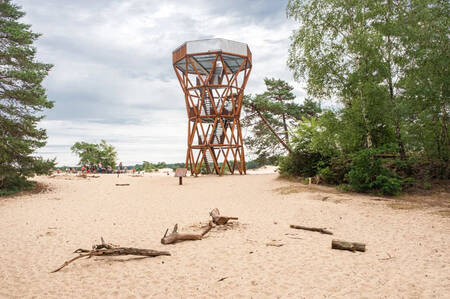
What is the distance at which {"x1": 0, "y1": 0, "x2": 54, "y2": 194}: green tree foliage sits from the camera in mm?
14633

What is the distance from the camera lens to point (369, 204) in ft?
37.2

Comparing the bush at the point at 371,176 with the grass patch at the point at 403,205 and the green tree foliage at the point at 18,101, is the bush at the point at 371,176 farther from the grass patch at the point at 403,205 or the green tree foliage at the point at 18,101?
the green tree foliage at the point at 18,101

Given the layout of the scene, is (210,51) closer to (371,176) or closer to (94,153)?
(371,176)

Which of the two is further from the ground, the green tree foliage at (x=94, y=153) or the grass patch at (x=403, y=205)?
the green tree foliage at (x=94, y=153)

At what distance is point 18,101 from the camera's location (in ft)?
50.6

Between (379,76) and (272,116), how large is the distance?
14290 mm

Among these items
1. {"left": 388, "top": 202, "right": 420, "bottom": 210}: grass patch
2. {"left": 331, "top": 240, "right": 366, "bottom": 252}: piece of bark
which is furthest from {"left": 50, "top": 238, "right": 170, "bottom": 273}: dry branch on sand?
{"left": 388, "top": 202, "right": 420, "bottom": 210}: grass patch

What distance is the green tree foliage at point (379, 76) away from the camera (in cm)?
1166

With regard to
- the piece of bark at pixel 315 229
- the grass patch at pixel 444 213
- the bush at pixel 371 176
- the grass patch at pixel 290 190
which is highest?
A: the bush at pixel 371 176

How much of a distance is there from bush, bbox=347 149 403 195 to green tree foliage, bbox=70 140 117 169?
119ft

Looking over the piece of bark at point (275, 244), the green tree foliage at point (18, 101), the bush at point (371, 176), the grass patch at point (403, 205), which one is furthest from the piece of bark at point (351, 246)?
the green tree foliage at point (18, 101)

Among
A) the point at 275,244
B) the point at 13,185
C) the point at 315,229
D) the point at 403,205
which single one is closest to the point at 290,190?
the point at 403,205

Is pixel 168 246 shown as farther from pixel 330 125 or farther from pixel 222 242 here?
pixel 330 125

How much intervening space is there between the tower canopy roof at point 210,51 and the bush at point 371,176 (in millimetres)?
15885
